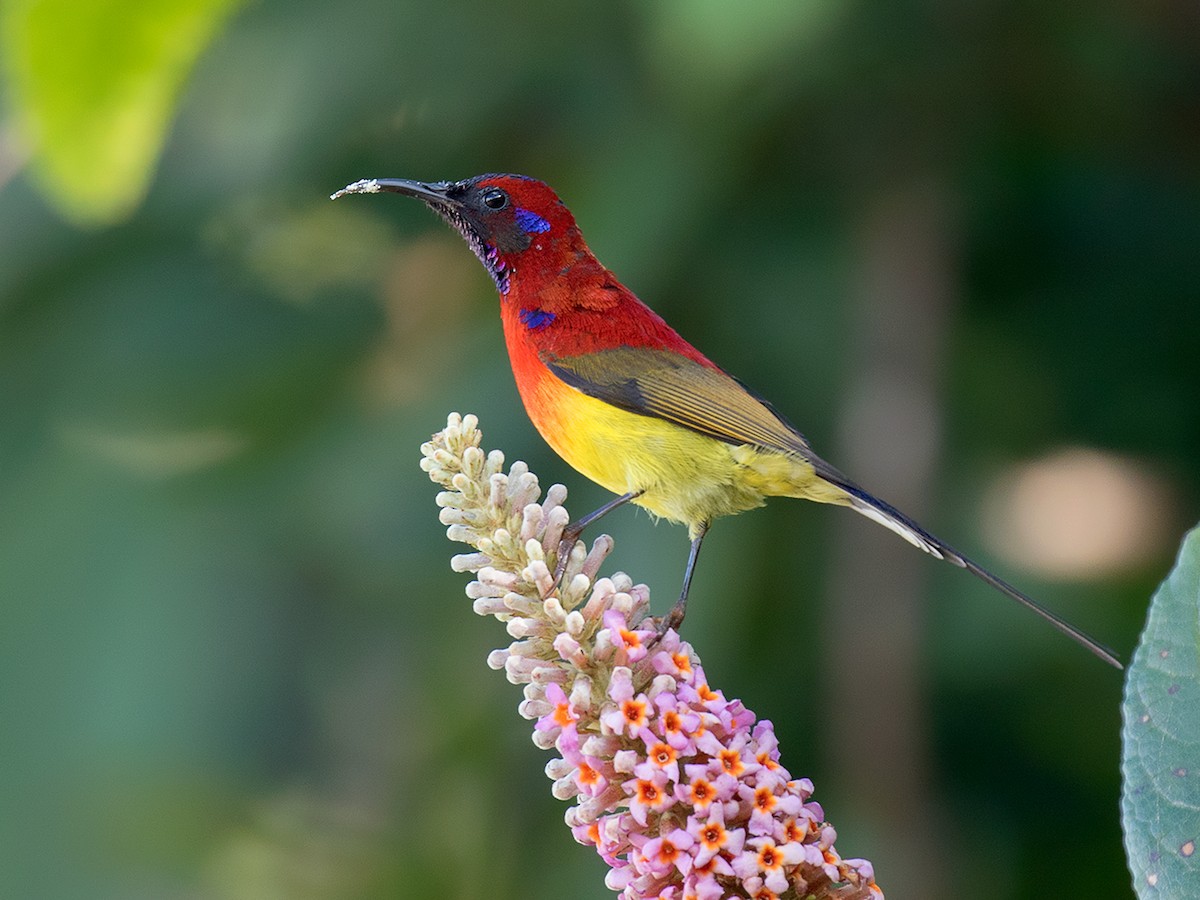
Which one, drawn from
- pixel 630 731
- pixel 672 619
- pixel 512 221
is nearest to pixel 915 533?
pixel 672 619

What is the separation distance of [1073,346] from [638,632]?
331 centimetres

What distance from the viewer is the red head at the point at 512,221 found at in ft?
9.99

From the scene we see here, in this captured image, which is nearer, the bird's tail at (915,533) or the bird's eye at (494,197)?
the bird's tail at (915,533)

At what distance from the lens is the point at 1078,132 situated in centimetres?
520

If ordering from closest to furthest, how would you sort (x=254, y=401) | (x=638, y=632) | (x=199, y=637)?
(x=638, y=632)
(x=199, y=637)
(x=254, y=401)

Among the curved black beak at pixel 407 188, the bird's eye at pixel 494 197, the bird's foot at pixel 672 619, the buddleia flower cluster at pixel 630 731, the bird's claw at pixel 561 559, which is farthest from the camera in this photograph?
the bird's eye at pixel 494 197

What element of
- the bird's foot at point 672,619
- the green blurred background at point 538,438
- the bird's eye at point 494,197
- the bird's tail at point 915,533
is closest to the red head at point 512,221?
the bird's eye at point 494,197

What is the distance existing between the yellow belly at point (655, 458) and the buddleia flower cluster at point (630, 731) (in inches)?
28.8

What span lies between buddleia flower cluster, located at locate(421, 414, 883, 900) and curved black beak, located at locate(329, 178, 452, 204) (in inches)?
25.8

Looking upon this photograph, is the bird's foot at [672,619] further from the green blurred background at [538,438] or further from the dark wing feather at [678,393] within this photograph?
the green blurred background at [538,438]

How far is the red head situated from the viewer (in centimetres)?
304

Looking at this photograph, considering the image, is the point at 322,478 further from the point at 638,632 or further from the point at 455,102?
the point at 638,632

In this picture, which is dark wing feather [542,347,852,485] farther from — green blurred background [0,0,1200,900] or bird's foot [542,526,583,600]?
green blurred background [0,0,1200,900]

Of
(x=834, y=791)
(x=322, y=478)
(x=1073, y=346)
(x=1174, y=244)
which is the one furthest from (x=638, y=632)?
(x=1174, y=244)
